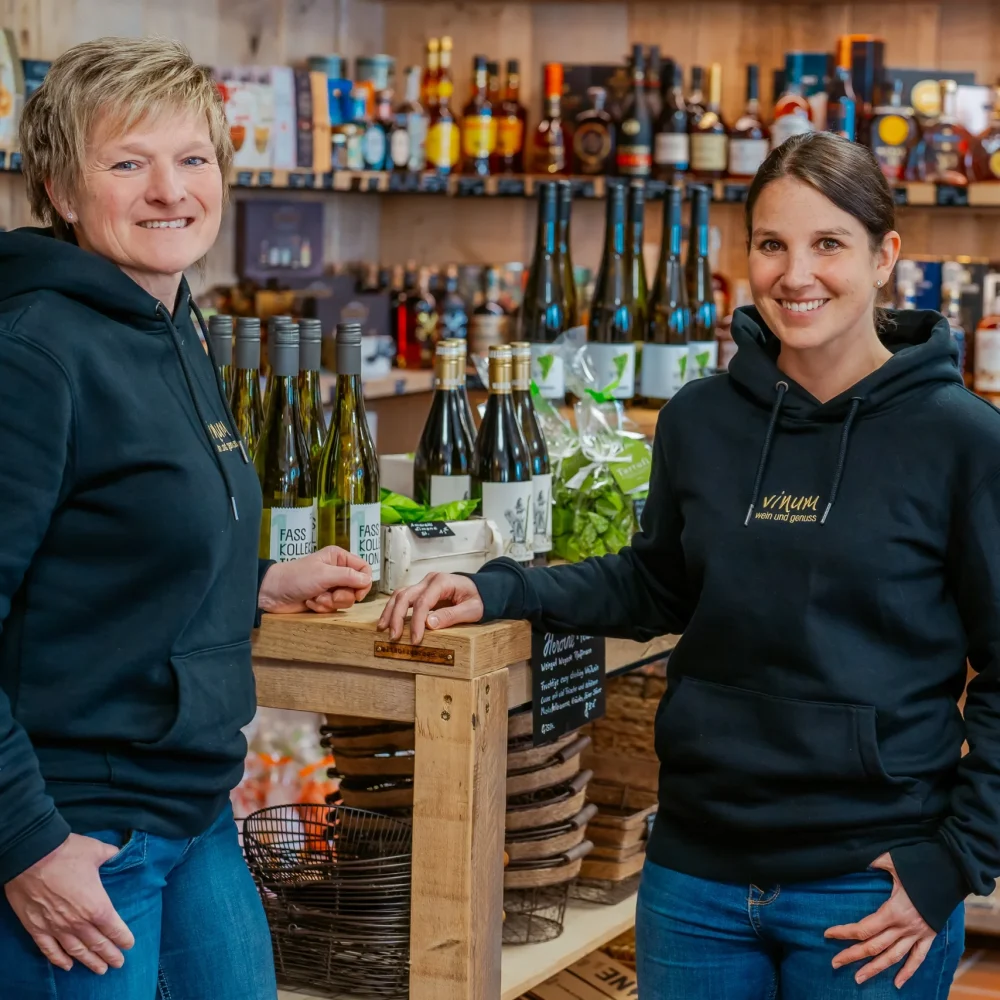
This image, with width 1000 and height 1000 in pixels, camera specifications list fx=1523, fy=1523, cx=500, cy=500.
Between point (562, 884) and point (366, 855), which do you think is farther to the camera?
point (562, 884)

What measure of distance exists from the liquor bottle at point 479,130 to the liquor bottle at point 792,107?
85cm

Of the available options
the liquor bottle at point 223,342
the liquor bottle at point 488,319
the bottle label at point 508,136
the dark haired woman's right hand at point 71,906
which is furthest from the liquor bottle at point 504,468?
the bottle label at point 508,136

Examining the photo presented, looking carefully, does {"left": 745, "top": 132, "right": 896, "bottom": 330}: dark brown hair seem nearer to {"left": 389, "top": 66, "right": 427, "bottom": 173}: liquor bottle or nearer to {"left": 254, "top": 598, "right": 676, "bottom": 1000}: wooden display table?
{"left": 254, "top": 598, "right": 676, "bottom": 1000}: wooden display table

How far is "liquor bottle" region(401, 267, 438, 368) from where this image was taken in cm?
462

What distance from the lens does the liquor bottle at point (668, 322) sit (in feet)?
9.12

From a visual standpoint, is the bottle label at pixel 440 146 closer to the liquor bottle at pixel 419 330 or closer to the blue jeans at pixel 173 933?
the liquor bottle at pixel 419 330

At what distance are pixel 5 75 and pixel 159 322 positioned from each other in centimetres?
236

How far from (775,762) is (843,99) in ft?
10.1

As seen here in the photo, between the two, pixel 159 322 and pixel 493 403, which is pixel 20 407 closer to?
pixel 159 322

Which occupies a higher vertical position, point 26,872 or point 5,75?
point 5,75

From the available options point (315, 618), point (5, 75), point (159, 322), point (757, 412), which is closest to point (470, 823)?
point (315, 618)

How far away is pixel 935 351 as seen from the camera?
5.06 feet

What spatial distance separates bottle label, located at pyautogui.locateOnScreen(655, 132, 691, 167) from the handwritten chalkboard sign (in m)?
2.59

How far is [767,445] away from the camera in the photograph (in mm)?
1584
